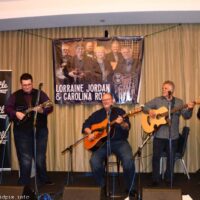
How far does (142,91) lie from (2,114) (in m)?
2.46

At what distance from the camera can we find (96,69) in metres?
5.84

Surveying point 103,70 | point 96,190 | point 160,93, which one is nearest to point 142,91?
point 160,93

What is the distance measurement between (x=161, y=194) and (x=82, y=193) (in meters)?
0.68

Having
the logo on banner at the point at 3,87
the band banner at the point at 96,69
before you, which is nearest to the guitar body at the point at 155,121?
the band banner at the point at 96,69

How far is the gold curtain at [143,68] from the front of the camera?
5.75 m

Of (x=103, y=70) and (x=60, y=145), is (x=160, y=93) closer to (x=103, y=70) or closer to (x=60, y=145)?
(x=103, y=70)

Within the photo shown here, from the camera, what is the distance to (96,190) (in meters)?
2.99

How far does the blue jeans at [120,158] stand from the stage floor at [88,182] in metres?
0.19

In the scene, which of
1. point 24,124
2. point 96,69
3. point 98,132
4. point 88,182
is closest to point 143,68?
point 96,69

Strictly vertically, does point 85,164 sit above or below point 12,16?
below

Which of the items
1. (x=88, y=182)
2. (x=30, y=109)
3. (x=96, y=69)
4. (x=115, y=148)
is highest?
(x=96, y=69)

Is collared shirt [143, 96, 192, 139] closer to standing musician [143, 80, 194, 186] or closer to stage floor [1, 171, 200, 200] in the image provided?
standing musician [143, 80, 194, 186]

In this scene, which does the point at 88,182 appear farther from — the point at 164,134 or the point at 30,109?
the point at 30,109

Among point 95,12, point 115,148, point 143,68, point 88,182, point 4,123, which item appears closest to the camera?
point 115,148
